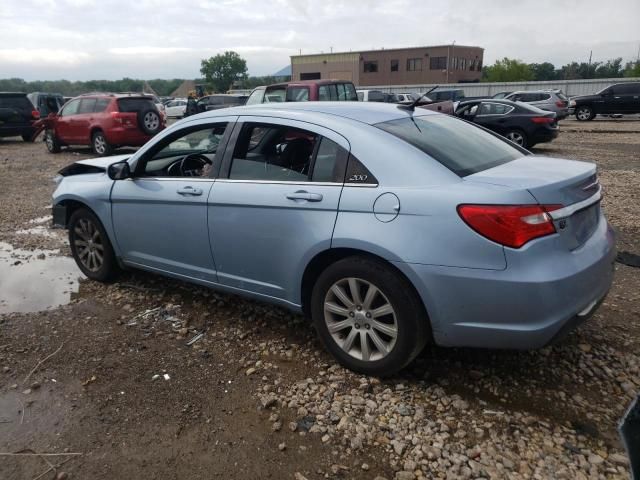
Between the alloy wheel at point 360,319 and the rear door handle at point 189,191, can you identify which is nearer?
the alloy wheel at point 360,319

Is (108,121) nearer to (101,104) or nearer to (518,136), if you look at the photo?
(101,104)

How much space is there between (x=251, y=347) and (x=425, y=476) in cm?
162

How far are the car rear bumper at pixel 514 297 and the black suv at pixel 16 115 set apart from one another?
63.3 ft

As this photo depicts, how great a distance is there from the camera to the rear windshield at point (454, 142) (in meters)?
3.02

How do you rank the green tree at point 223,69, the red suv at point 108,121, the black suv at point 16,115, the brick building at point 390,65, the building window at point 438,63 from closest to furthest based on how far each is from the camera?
the red suv at point 108,121, the black suv at point 16,115, the building window at point 438,63, the brick building at point 390,65, the green tree at point 223,69

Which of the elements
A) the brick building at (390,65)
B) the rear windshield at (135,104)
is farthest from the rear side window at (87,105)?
the brick building at (390,65)

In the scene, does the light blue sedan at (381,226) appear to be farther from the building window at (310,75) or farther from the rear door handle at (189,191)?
the building window at (310,75)

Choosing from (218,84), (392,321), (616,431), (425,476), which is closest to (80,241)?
(392,321)

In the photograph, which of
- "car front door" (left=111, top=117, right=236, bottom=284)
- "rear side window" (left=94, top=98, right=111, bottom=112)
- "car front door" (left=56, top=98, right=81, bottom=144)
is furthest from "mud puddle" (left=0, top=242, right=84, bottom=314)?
"car front door" (left=56, top=98, right=81, bottom=144)

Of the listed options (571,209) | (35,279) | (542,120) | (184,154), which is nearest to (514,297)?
(571,209)

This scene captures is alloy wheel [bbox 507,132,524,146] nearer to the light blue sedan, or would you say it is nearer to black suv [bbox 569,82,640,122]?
the light blue sedan

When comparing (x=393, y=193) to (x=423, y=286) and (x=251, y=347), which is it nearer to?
(x=423, y=286)

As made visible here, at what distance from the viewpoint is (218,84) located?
114 metres

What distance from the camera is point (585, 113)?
2533cm
